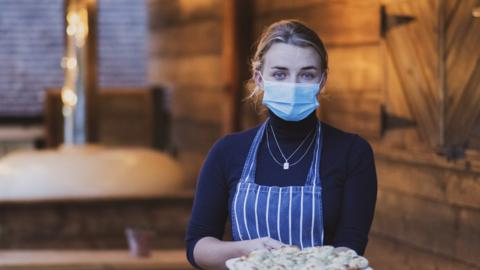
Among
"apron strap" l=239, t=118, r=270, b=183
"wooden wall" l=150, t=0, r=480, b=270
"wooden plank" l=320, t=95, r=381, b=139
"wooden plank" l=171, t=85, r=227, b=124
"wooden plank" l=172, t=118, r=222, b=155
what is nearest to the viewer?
"apron strap" l=239, t=118, r=270, b=183

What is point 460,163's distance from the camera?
4285 millimetres

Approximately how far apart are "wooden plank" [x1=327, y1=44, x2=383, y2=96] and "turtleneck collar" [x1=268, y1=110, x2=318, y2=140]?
2319mm

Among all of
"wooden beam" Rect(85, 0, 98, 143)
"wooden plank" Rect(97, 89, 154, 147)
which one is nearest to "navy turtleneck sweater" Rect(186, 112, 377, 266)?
"wooden beam" Rect(85, 0, 98, 143)

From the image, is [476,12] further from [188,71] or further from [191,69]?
[188,71]

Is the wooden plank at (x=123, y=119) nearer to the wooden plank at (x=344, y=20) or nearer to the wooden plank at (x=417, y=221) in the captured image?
the wooden plank at (x=344, y=20)

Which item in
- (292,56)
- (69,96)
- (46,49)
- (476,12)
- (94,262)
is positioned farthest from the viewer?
(46,49)

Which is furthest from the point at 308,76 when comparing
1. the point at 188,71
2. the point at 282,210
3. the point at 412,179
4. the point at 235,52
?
the point at 188,71

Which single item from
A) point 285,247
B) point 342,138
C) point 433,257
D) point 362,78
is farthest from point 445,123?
point 285,247

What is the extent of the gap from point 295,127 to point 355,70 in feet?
8.84

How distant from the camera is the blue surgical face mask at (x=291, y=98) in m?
2.81

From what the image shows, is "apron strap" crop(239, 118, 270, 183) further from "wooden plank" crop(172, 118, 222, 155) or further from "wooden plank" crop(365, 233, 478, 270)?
"wooden plank" crop(172, 118, 222, 155)

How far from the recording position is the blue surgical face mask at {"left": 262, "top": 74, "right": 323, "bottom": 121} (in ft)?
9.23

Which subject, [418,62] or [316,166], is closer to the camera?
[316,166]

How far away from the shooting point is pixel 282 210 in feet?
9.20
